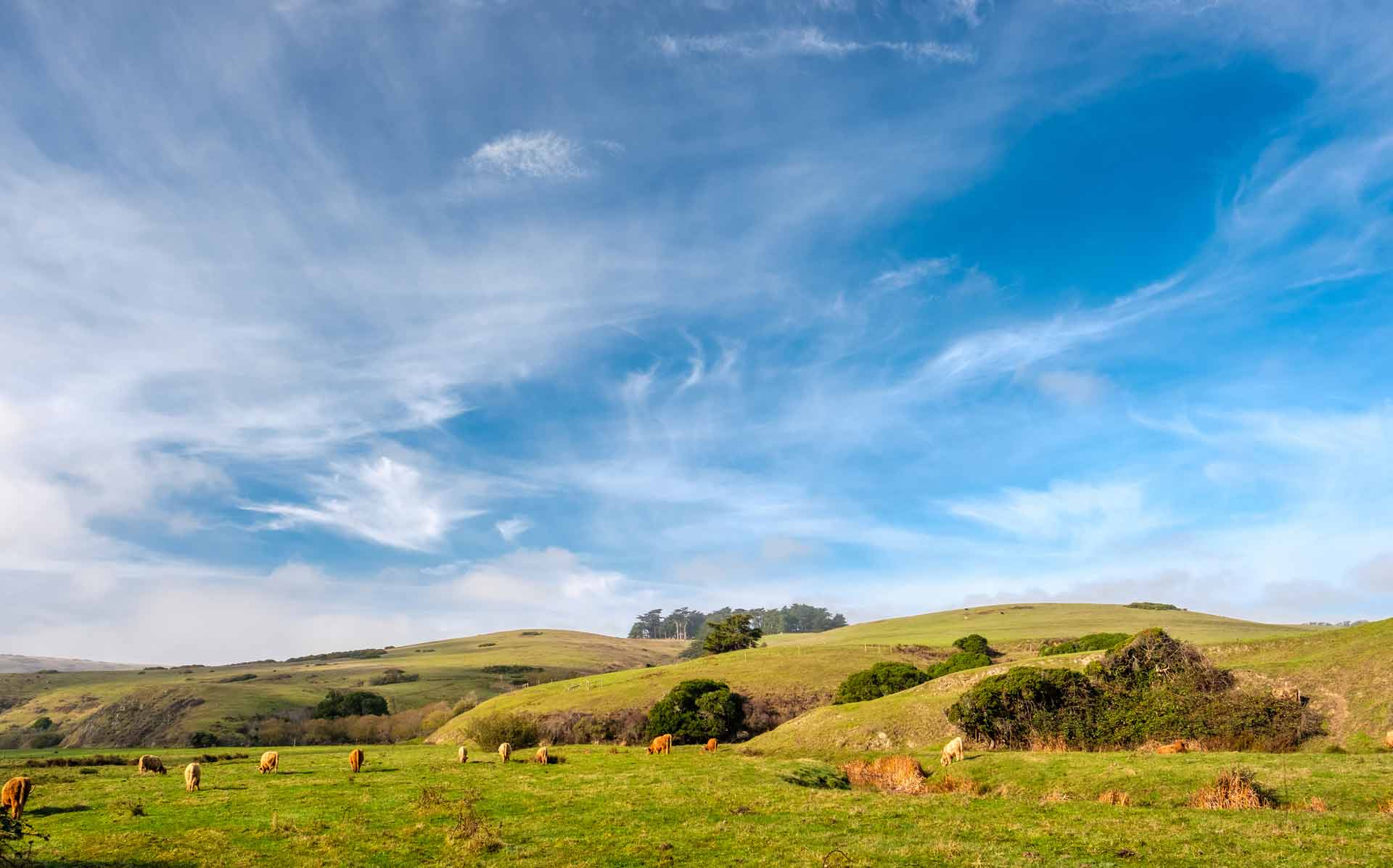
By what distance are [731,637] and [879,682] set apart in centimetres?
5786

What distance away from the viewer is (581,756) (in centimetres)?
4538

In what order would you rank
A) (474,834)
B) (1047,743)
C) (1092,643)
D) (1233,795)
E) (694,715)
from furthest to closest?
(1092,643) → (694,715) → (1047,743) → (1233,795) → (474,834)

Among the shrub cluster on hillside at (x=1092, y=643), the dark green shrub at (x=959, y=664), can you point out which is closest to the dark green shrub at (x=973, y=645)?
the shrub cluster on hillside at (x=1092, y=643)

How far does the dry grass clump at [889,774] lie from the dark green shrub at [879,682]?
29.2 m

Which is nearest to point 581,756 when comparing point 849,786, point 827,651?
point 849,786

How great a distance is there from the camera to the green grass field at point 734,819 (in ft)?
58.3

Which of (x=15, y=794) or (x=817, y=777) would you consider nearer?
(x=15, y=794)

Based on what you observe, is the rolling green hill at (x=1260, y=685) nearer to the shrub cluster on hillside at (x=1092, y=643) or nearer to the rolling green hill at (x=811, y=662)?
the rolling green hill at (x=811, y=662)

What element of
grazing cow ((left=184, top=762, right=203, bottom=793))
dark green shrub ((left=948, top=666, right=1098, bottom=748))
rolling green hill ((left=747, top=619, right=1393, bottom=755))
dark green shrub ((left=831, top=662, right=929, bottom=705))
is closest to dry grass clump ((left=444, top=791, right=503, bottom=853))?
grazing cow ((left=184, top=762, right=203, bottom=793))

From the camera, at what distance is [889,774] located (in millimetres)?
33562

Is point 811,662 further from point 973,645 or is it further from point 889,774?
point 889,774

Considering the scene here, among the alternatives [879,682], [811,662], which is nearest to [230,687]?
[811,662]

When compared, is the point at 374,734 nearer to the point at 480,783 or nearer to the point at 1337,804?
the point at 480,783

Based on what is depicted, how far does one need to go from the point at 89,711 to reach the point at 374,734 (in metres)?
70.7
